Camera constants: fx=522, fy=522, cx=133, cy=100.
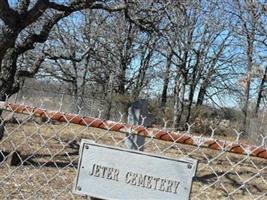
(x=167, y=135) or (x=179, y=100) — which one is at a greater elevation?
(x=179, y=100)

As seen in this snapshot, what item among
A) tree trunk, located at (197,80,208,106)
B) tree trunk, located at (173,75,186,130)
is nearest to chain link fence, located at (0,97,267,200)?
tree trunk, located at (173,75,186,130)

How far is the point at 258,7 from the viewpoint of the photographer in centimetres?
1714

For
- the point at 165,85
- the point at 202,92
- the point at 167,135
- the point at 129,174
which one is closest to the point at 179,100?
the point at 165,85

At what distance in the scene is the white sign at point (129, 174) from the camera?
2.88 meters

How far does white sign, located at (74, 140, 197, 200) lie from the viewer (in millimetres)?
2881

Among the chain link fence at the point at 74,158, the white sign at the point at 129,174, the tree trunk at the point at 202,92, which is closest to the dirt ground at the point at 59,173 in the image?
the chain link fence at the point at 74,158

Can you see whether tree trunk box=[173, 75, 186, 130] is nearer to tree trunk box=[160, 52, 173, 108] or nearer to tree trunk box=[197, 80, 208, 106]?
tree trunk box=[160, 52, 173, 108]

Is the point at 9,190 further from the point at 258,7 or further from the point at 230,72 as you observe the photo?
the point at 230,72

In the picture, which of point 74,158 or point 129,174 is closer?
point 129,174

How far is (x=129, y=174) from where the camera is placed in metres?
2.97

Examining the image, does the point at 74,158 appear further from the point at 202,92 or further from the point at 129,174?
the point at 202,92

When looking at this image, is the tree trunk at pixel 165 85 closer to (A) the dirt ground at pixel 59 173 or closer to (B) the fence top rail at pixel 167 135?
(A) the dirt ground at pixel 59 173

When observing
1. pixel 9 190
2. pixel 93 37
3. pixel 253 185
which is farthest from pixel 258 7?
pixel 9 190

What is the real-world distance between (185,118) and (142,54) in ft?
14.0
